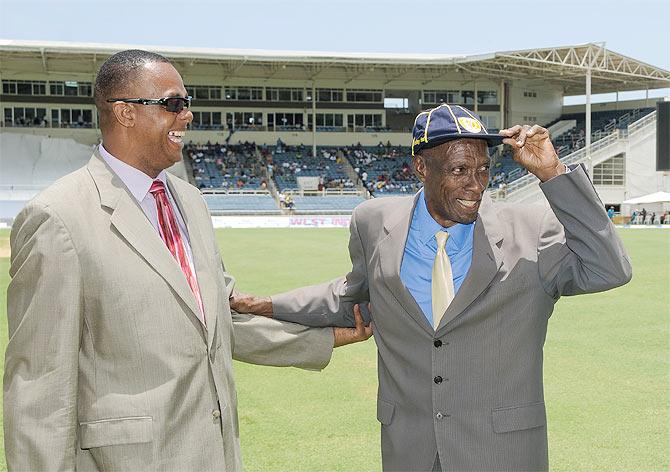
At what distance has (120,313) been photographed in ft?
8.43

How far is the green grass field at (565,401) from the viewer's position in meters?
5.58

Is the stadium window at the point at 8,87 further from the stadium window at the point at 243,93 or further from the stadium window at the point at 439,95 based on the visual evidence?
the stadium window at the point at 439,95

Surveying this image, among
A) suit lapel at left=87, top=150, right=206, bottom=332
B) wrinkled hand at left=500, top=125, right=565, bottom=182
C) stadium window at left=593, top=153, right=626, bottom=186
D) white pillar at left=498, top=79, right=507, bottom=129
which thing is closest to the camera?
suit lapel at left=87, top=150, right=206, bottom=332

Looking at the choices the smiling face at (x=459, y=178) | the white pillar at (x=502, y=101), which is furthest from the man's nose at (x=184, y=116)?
the white pillar at (x=502, y=101)

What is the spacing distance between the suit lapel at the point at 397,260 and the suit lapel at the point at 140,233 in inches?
30.8

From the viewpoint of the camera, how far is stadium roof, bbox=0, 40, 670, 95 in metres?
49.2

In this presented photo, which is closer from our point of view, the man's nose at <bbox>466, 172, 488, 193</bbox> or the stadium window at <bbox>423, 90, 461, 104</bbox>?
the man's nose at <bbox>466, 172, 488, 193</bbox>

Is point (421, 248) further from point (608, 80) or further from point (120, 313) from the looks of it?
point (608, 80)

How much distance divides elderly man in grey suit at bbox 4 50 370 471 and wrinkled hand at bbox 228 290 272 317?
497 mm

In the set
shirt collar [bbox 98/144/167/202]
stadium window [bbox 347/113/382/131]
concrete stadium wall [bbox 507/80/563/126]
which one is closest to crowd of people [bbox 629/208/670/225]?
concrete stadium wall [bbox 507/80/563/126]

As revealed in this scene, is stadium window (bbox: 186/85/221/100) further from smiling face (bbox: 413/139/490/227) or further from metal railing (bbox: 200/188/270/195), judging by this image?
smiling face (bbox: 413/139/490/227)

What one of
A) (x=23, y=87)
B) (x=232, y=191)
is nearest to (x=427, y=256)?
(x=232, y=191)

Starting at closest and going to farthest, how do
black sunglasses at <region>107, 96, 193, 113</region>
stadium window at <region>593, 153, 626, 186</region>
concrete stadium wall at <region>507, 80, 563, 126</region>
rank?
black sunglasses at <region>107, 96, 193, 113</region> → stadium window at <region>593, 153, 626, 186</region> → concrete stadium wall at <region>507, 80, 563, 126</region>

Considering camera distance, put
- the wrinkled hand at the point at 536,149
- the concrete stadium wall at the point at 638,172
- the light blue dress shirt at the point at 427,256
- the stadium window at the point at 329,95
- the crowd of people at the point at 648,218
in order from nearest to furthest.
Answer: the wrinkled hand at the point at 536,149 < the light blue dress shirt at the point at 427,256 < the crowd of people at the point at 648,218 < the concrete stadium wall at the point at 638,172 < the stadium window at the point at 329,95
